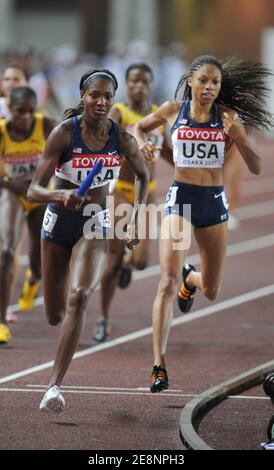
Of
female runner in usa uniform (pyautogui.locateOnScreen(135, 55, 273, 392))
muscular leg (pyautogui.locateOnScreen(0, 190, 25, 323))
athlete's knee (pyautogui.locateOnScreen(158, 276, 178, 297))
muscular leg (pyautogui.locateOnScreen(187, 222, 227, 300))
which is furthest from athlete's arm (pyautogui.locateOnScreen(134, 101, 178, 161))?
muscular leg (pyautogui.locateOnScreen(0, 190, 25, 323))

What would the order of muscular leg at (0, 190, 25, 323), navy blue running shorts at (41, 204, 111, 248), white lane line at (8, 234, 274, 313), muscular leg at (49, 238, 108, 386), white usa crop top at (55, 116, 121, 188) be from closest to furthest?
muscular leg at (49, 238, 108, 386) → white usa crop top at (55, 116, 121, 188) → navy blue running shorts at (41, 204, 111, 248) → muscular leg at (0, 190, 25, 323) → white lane line at (8, 234, 274, 313)

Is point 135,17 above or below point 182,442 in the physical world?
above

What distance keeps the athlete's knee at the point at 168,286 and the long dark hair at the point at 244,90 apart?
1422mm

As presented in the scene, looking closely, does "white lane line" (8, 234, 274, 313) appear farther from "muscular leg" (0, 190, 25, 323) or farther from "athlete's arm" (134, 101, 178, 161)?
"athlete's arm" (134, 101, 178, 161)

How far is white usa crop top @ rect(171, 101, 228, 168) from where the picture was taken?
1020 centimetres

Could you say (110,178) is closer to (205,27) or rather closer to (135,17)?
(205,27)

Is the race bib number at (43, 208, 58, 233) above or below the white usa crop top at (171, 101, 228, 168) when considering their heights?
below

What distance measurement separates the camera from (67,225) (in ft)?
31.5

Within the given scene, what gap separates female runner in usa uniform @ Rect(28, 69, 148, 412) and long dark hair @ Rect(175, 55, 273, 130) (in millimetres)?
1039

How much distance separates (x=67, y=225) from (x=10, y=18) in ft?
164

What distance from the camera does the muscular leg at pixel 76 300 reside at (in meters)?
9.20

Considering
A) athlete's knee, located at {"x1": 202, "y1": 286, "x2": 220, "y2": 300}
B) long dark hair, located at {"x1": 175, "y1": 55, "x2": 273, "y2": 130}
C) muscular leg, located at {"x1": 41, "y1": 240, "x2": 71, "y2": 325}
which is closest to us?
muscular leg, located at {"x1": 41, "y1": 240, "x2": 71, "y2": 325}

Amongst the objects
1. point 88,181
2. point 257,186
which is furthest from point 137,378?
point 257,186

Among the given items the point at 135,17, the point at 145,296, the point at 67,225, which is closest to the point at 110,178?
the point at 67,225
